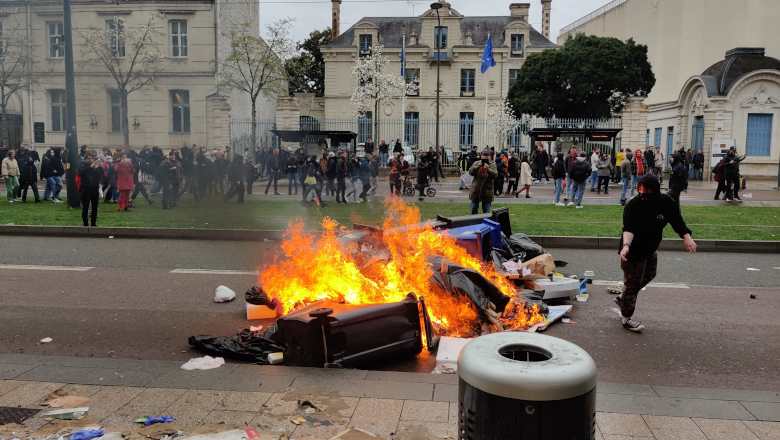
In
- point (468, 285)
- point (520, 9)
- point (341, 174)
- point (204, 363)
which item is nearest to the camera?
point (204, 363)

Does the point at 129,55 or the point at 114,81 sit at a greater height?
the point at 129,55

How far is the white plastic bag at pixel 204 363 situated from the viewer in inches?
185

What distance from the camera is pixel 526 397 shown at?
7.34 ft

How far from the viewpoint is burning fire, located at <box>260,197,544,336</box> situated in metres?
5.54

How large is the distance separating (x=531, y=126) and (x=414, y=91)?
13571mm

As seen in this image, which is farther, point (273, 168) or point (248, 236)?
point (273, 168)

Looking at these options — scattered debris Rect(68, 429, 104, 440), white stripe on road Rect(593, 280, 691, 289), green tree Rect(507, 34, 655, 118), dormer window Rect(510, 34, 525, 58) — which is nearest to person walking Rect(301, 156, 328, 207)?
Answer: white stripe on road Rect(593, 280, 691, 289)

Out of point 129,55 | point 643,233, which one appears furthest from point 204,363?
point 129,55

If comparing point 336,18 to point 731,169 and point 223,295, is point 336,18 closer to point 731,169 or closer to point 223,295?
point 731,169

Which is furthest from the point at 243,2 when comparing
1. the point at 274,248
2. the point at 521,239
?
the point at 521,239

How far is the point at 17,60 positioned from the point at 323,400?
11.6m

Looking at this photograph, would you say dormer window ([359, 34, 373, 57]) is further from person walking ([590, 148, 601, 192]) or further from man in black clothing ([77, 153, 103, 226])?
man in black clothing ([77, 153, 103, 226])

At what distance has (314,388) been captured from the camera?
4.13 meters

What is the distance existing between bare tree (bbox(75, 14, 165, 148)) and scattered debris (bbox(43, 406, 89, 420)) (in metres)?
8.08
